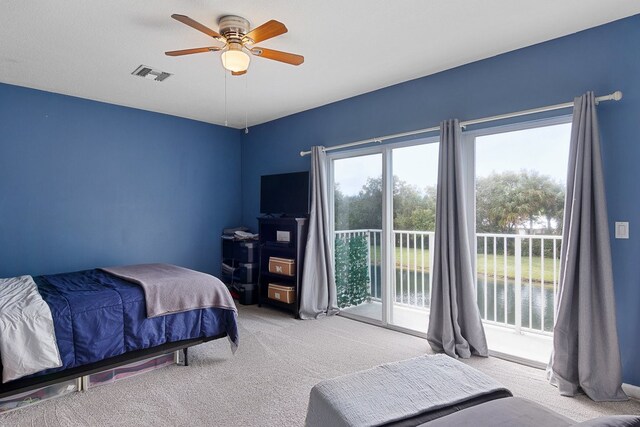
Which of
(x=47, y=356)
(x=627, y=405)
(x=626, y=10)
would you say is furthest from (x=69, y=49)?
(x=627, y=405)

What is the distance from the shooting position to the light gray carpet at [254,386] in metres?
2.24

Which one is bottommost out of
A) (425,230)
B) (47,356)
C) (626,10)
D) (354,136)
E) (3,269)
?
(47,356)

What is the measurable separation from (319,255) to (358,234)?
55 centimetres

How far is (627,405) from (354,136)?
3.22 meters

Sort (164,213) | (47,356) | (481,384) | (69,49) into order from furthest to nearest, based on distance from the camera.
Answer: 1. (164,213)
2. (69,49)
3. (47,356)
4. (481,384)

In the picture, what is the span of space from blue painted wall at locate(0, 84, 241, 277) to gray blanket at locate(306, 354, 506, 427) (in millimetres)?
3784

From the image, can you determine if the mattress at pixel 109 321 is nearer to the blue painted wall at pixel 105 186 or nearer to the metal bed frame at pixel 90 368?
the metal bed frame at pixel 90 368

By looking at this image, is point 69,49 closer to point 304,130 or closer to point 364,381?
point 304,130

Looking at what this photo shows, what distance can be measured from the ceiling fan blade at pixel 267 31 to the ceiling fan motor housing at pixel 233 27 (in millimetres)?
109

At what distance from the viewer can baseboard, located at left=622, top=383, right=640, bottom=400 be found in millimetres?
2387

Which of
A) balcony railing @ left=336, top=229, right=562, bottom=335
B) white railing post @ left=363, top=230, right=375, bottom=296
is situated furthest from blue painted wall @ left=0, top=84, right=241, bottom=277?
balcony railing @ left=336, top=229, right=562, bottom=335

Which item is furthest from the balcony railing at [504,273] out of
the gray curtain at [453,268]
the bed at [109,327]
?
the bed at [109,327]

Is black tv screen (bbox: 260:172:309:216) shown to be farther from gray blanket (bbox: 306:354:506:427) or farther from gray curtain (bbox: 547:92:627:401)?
gray blanket (bbox: 306:354:506:427)

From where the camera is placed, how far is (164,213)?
484 centimetres
